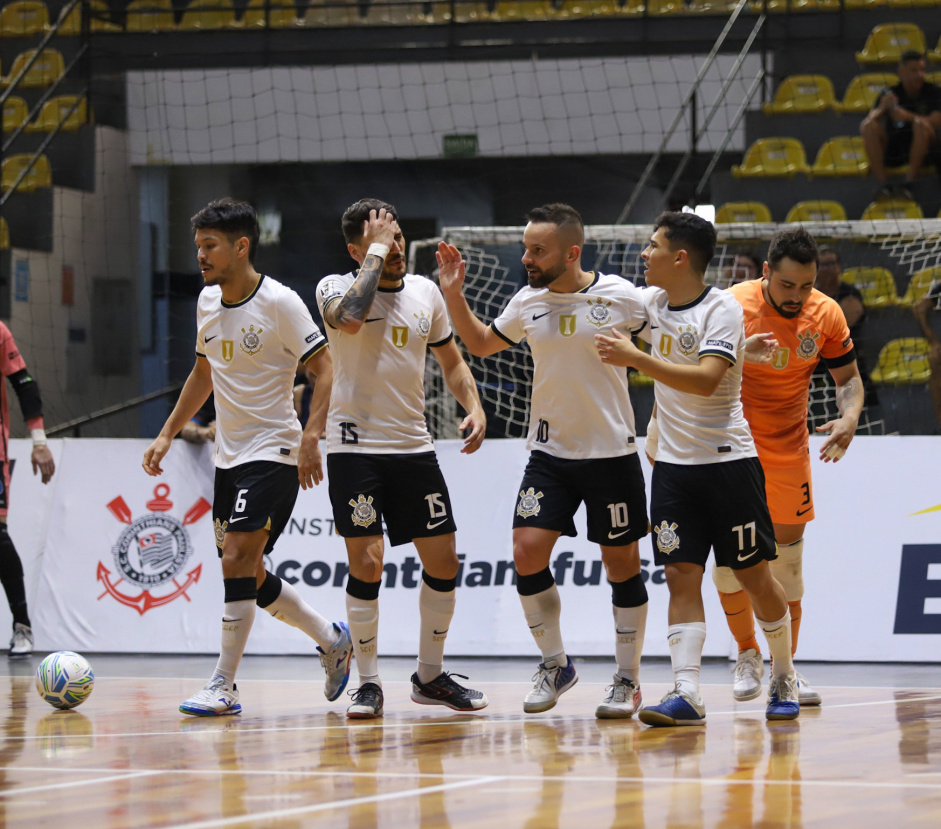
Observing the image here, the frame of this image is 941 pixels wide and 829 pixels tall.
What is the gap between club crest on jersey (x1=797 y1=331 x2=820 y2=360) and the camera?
580cm

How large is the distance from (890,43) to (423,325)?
31.6ft

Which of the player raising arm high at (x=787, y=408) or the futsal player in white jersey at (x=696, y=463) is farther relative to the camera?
the player raising arm high at (x=787, y=408)

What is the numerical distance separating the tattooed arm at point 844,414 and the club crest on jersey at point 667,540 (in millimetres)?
987

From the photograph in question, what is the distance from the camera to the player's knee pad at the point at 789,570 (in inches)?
232

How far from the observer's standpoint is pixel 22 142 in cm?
1510

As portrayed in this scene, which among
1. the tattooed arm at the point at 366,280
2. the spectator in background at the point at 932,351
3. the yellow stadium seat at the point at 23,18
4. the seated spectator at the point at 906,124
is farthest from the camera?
the yellow stadium seat at the point at 23,18

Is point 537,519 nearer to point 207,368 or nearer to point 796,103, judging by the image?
point 207,368

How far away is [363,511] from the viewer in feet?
17.4

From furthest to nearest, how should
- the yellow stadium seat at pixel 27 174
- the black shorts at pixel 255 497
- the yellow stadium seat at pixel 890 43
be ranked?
the yellow stadium seat at pixel 27 174
the yellow stadium seat at pixel 890 43
the black shorts at pixel 255 497

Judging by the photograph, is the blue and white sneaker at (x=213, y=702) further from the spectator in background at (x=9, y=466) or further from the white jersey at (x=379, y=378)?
the spectator in background at (x=9, y=466)

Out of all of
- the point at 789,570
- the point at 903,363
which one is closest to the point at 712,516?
the point at 789,570

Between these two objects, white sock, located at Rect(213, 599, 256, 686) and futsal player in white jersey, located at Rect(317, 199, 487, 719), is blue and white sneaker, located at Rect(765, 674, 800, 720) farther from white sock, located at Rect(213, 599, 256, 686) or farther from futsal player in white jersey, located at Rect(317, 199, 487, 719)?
white sock, located at Rect(213, 599, 256, 686)

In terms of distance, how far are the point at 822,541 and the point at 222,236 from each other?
4.14 metres

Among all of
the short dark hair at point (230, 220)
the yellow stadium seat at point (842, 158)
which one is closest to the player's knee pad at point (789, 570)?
the short dark hair at point (230, 220)
